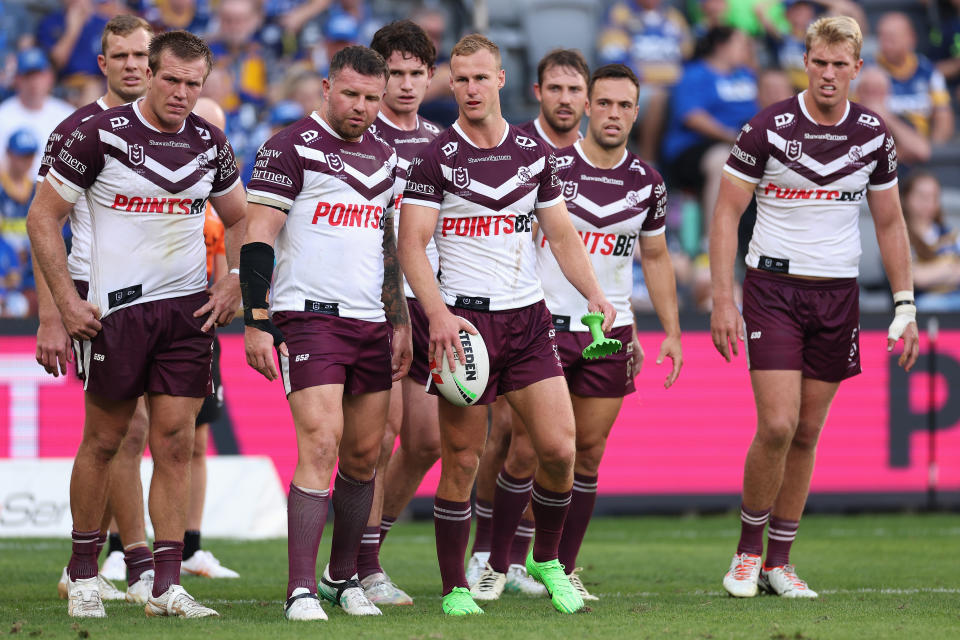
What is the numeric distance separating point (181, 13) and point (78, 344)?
10.0 metres

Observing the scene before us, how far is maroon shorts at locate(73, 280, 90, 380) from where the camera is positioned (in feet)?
21.9

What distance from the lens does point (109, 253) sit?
6574 millimetres

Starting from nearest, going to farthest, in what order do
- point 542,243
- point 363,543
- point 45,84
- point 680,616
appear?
point 680,616
point 363,543
point 542,243
point 45,84

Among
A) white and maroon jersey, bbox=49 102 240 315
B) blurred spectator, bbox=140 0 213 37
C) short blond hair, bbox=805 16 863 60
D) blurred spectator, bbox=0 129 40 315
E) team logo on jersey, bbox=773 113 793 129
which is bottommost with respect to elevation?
blurred spectator, bbox=0 129 40 315

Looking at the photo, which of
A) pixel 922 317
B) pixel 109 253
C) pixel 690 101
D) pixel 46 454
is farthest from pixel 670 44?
Answer: pixel 109 253

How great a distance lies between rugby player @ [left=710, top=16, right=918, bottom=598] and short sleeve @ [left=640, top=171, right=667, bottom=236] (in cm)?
32

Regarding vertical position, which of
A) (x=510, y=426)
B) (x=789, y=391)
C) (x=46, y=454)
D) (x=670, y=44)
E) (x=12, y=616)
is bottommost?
(x=46, y=454)

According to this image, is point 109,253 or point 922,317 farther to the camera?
point 922,317

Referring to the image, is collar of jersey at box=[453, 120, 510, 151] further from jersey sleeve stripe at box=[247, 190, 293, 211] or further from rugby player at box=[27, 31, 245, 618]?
rugby player at box=[27, 31, 245, 618]

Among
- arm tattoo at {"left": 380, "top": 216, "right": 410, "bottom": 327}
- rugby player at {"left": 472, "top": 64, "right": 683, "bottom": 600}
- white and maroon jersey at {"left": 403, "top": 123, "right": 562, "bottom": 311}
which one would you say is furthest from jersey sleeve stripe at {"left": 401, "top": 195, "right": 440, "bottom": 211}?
rugby player at {"left": 472, "top": 64, "right": 683, "bottom": 600}

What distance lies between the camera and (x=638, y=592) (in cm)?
775

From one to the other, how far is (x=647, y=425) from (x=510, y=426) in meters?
4.07

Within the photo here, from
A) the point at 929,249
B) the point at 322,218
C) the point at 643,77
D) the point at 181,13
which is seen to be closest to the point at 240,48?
the point at 181,13

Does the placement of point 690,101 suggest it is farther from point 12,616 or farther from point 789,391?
point 12,616
